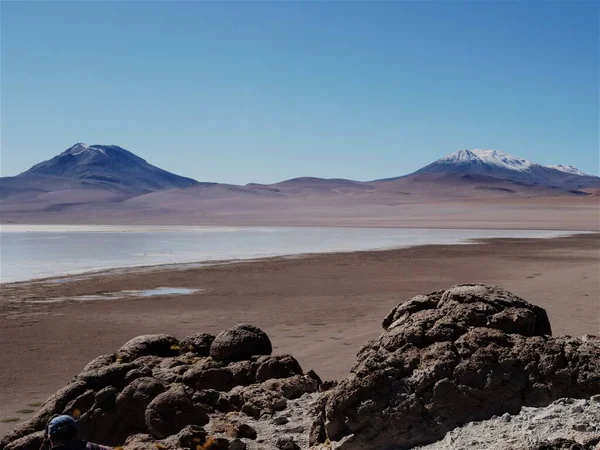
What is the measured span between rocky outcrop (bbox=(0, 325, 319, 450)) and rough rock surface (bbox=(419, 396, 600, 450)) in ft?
4.43

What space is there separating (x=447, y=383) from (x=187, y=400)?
2209 millimetres

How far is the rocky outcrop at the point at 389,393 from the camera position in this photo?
4.92m

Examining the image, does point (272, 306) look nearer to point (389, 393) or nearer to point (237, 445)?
point (237, 445)

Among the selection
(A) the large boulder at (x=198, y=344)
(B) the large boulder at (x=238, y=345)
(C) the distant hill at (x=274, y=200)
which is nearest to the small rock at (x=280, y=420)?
(B) the large boulder at (x=238, y=345)

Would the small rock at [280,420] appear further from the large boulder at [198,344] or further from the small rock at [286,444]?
the large boulder at [198,344]

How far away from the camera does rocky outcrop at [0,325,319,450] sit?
5.78 meters

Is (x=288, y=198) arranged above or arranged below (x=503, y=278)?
above

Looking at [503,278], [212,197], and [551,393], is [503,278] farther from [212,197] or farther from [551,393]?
[212,197]

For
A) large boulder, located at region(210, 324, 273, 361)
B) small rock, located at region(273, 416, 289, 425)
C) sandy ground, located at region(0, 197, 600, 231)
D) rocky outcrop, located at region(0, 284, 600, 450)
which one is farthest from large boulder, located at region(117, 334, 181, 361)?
sandy ground, located at region(0, 197, 600, 231)

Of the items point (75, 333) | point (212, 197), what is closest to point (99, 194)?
point (212, 197)

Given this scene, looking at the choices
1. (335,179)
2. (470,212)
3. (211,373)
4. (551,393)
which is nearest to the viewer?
(551,393)

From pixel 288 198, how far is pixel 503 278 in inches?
4747

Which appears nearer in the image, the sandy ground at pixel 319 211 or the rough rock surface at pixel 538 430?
the rough rock surface at pixel 538 430

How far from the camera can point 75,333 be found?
1255cm
